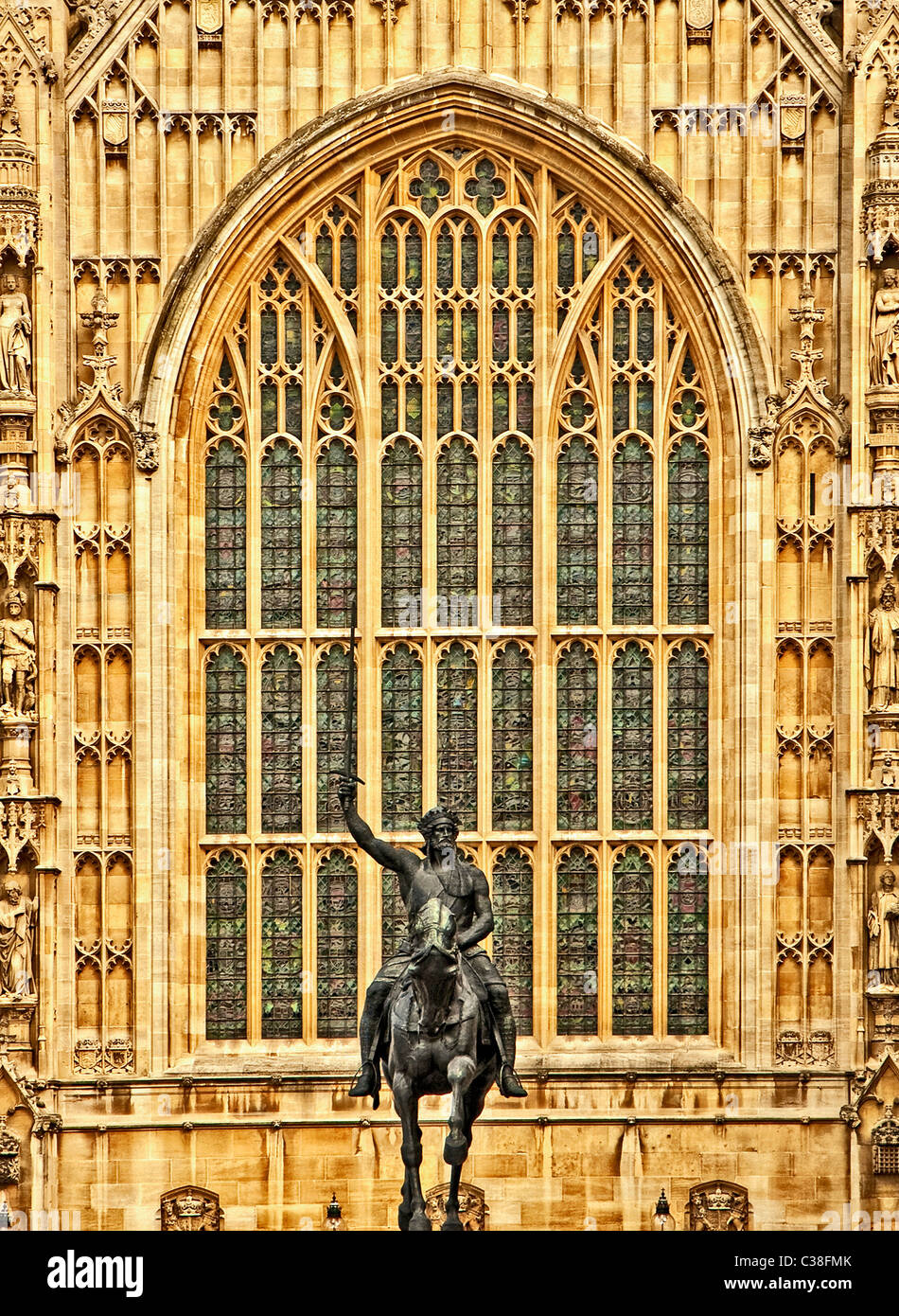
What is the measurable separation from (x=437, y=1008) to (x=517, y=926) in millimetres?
6478

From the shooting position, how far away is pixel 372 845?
22859 mm

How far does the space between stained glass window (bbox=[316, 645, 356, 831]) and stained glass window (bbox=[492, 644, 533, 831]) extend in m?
1.45

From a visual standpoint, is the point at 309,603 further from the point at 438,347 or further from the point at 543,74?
the point at 543,74

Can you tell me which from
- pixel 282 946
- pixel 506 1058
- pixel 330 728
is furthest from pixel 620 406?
pixel 506 1058

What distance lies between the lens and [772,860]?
93.5ft

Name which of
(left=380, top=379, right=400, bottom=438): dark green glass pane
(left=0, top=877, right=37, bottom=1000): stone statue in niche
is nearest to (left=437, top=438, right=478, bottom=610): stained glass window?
(left=380, top=379, right=400, bottom=438): dark green glass pane

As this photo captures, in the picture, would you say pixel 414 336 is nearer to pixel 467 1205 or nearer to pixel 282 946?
pixel 282 946

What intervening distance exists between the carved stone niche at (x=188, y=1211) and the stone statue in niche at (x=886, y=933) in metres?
6.41

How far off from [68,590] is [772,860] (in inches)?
277

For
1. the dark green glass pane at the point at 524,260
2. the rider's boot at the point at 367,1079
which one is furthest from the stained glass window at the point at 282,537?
the rider's boot at the point at 367,1079
